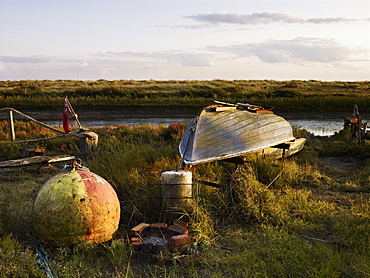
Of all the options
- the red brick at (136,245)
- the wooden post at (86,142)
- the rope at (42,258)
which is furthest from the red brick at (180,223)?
the wooden post at (86,142)

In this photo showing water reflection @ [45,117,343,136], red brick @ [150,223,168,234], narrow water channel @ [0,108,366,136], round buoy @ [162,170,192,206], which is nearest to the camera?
red brick @ [150,223,168,234]

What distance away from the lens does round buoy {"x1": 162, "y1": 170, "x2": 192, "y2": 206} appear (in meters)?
5.65

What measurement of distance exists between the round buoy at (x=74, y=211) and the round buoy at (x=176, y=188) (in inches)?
39.8

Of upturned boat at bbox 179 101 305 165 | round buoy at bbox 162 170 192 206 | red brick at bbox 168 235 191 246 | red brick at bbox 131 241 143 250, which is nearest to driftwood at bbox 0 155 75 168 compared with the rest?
upturned boat at bbox 179 101 305 165

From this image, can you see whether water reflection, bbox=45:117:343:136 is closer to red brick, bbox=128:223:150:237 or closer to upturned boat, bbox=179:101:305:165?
upturned boat, bbox=179:101:305:165

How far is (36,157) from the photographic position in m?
9.19

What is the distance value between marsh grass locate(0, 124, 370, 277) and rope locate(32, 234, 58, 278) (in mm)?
72

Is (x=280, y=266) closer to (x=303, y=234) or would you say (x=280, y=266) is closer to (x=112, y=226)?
(x=303, y=234)

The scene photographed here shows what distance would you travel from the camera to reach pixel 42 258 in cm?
425

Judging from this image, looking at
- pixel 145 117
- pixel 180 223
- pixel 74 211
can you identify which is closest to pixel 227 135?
pixel 180 223

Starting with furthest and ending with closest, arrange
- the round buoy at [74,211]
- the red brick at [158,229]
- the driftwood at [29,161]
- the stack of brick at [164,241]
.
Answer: the driftwood at [29,161] → the red brick at [158,229] → the round buoy at [74,211] → the stack of brick at [164,241]

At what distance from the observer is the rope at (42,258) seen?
3.95m

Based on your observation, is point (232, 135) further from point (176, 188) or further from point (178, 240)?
point (178, 240)

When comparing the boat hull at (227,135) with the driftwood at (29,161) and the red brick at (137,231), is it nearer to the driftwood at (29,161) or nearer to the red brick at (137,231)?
the red brick at (137,231)
